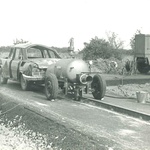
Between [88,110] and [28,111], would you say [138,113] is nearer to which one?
[88,110]

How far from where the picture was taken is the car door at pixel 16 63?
1412 cm

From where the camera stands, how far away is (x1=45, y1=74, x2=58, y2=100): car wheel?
424 inches

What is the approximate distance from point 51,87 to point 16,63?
3.83 meters

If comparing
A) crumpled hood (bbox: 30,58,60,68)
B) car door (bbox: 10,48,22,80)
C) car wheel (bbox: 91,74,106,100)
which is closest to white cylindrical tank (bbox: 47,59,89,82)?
car wheel (bbox: 91,74,106,100)

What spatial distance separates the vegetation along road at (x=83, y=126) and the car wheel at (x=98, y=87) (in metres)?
0.79

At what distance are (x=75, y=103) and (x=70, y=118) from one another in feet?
8.08

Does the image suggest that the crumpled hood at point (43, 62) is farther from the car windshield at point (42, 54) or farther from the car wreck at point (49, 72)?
the car windshield at point (42, 54)

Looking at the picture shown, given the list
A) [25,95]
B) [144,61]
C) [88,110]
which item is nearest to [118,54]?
[144,61]

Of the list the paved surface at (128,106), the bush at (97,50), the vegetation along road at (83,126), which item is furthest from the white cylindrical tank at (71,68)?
the bush at (97,50)

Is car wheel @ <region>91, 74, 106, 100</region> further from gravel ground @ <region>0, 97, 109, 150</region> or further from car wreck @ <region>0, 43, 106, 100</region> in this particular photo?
gravel ground @ <region>0, 97, 109, 150</region>

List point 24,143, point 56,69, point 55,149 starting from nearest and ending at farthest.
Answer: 1. point 55,149
2. point 24,143
3. point 56,69

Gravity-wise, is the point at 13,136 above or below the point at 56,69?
below

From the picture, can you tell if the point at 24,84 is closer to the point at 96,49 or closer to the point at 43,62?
the point at 43,62

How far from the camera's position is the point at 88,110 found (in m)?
9.57
